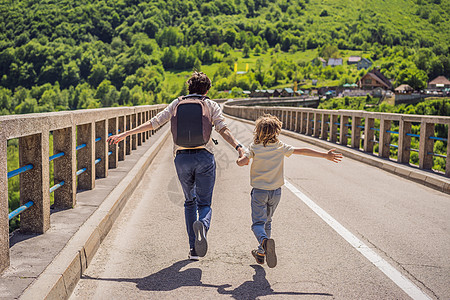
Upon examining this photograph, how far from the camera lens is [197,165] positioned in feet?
16.3

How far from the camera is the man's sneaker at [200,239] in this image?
4750 mm

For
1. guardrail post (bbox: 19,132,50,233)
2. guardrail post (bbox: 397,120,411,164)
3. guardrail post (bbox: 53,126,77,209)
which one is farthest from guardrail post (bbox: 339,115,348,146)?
guardrail post (bbox: 19,132,50,233)

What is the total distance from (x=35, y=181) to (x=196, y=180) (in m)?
1.63

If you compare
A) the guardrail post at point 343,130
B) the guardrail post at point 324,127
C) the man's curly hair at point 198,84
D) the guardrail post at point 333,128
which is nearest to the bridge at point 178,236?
the man's curly hair at point 198,84

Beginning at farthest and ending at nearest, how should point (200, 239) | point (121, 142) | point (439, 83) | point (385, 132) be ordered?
point (439, 83) → point (385, 132) → point (121, 142) → point (200, 239)

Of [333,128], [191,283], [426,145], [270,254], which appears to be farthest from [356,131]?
[191,283]

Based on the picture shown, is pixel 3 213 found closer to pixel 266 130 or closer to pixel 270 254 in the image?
pixel 270 254

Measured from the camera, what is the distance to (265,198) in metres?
4.90

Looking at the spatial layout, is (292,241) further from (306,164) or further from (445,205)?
(306,164)

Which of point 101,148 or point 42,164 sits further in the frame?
point 101,148

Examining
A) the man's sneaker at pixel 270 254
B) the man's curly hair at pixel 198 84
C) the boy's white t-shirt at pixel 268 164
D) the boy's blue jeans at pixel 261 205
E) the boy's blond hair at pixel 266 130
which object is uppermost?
the man's curly hair at pixel 198 84

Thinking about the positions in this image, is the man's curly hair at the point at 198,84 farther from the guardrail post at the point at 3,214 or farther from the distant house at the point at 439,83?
the distant house at the point at 439,83

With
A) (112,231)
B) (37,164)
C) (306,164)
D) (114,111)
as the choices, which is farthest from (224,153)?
(37,164)

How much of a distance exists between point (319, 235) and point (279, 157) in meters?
1.62
